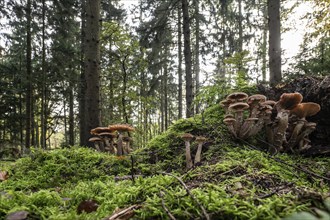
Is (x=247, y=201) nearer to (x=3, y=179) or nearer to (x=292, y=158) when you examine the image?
(x=292, y=158)

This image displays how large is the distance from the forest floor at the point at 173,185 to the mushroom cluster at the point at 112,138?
1.57ft

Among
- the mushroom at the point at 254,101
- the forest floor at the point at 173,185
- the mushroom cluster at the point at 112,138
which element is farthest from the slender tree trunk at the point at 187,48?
the mushroom at the point at 254,101

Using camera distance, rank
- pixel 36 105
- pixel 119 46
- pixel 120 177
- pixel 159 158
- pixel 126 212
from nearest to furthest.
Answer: pixel 126 212 → pixel 120 177 → pixel 159 158 → pixel 119 46 → pixel 36 105

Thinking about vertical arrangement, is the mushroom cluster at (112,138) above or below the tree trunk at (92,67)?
below

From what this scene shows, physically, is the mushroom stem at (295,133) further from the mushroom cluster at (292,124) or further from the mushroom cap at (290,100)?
the mushroom cap at (290,100)

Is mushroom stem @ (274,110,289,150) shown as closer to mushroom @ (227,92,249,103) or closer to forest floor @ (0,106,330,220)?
forest floor @ (0,106,330,220)

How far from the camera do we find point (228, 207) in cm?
148

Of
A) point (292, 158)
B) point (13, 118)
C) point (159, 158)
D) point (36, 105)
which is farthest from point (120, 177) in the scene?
point (36, 105)

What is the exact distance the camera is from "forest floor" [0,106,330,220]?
1511mm

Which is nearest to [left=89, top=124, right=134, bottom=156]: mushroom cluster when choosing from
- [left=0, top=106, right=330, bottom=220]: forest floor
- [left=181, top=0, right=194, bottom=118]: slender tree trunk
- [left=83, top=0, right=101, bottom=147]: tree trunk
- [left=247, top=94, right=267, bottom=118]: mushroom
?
[left=0, top=106, right=330, bottom=220]: forest floor

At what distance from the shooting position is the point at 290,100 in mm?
3225

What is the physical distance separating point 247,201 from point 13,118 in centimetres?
1707

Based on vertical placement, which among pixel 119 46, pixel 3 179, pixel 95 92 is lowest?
pixel 3 179

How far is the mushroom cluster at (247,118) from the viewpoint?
331 centimetres
